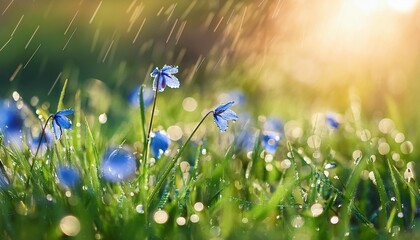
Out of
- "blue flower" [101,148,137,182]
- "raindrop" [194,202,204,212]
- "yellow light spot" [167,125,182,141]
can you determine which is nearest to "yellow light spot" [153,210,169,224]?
"raindrop" [194,202,204,212]

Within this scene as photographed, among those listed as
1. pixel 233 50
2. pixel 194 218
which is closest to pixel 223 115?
pixel 194 218

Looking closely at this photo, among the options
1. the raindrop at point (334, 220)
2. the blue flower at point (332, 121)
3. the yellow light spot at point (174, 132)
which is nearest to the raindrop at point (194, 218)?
the raindrop at point (334, 220)

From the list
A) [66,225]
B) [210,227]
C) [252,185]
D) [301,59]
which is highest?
[66,225]

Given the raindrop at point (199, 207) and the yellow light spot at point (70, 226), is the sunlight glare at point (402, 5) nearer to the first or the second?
the raindrop at point (199, 207)

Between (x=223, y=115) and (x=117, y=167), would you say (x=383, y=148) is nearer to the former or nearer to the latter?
(x=223, y=115)

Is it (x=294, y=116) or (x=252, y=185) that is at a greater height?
(x=252, y=185)

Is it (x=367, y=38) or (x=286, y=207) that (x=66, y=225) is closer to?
(x=286, y=207)

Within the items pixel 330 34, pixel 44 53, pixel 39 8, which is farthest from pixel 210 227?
pixel 39 8
